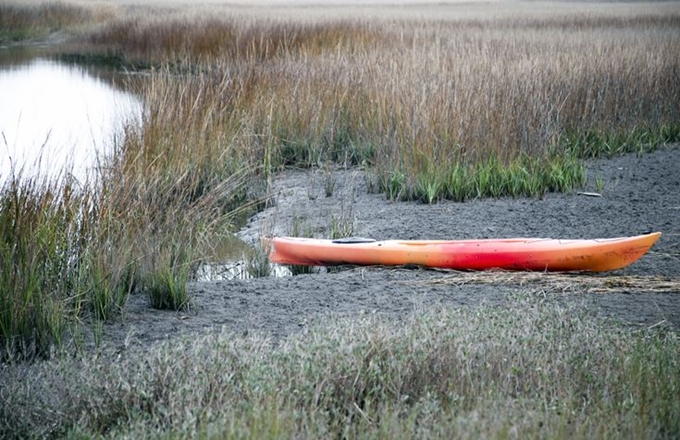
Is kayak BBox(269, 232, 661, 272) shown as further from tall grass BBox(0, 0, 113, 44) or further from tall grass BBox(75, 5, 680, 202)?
tall grass BBox(0, 0, 113, 44)

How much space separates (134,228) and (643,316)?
278 centimetres

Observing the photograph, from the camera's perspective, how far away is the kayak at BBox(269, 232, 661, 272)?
4977 millimetres

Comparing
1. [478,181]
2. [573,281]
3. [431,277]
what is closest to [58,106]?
[478,181]

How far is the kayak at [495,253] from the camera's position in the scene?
498cm

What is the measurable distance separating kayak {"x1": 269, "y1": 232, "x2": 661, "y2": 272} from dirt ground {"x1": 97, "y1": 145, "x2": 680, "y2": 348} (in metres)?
0.08

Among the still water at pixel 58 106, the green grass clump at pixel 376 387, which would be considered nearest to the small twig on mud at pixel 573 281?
the green grass clump at pixel 376 387

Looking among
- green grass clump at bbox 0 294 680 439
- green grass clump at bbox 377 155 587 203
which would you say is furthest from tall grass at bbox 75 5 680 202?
green grass clump at bbox 0 294 680 439

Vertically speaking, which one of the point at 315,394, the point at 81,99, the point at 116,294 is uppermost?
the point at 315,394

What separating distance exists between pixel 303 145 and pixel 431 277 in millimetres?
3911

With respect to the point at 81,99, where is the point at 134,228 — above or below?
above

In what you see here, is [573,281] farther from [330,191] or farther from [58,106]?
[58,106]

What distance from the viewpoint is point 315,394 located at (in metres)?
2.84

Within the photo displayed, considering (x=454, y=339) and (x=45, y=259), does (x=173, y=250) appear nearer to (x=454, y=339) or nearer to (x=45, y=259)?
(x=45, y=259)

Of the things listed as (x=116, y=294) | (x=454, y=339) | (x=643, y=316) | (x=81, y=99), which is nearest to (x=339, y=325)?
(x=454, y=339)
